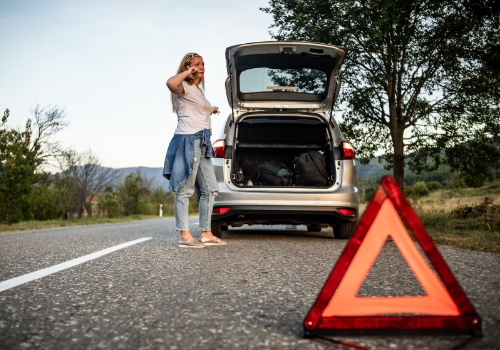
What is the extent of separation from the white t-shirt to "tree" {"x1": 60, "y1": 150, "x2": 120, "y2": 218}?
40.8 metres

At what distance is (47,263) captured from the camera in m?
4.20

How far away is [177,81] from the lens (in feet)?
16.7

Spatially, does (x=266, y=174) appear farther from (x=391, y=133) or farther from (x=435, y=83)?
(x=435, y=83)

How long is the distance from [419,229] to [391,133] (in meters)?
12.4

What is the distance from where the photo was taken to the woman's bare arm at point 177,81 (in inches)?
200

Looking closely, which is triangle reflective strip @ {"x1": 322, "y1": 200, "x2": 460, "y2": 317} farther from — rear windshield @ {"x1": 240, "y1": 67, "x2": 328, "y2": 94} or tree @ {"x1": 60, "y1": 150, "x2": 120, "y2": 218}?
tree @ {"x1": 60, "y1": 150, "x2": 120, "y2": 218}

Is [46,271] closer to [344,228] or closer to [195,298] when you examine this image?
[195,298]

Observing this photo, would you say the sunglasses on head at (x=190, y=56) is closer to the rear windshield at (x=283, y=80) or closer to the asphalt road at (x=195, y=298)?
the rear windshield at (x=283, y=80)

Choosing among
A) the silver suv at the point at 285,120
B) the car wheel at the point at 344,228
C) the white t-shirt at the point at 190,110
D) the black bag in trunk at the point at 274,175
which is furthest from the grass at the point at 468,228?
the white t-shirt at the point at 190,110

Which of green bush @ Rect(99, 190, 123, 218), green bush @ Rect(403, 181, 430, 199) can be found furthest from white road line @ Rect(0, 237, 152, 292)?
green bush @ Rect(99, 190, 123, 218)

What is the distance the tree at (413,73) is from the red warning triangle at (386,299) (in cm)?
1065

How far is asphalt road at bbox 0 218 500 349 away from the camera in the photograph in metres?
1.91

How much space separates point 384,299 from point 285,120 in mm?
5194

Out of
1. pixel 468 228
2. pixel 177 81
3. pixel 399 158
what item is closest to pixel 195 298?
pixel 177 81
